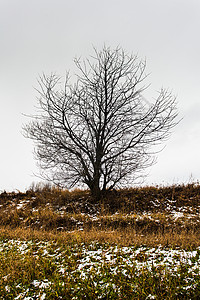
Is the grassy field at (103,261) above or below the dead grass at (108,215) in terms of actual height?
below

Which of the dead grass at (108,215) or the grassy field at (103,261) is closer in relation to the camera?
the grassy field at (103,261)

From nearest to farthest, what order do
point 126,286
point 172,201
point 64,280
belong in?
point 126,286
point 64,280
point 172,201

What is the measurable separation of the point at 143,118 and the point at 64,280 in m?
8.94

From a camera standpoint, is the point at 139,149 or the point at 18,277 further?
the point at 139,149

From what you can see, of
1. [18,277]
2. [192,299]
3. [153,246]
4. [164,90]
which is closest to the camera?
[192,299]

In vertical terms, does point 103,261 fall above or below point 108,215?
below

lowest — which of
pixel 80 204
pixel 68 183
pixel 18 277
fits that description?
pixel 18 277

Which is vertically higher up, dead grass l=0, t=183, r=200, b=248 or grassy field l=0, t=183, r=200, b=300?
dead grass l=0, t=183, r=200, b=248

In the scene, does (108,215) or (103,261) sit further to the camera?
(108,215)

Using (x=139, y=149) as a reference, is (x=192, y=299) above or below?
below

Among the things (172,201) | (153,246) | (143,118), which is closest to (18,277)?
(153,246)

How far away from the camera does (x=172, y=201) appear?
33.8ft

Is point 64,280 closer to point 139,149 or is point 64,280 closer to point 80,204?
point 80,204

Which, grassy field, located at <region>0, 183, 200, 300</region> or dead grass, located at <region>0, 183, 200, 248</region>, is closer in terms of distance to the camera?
grassy field, located at <region>0, 183, 200, 300</region>
